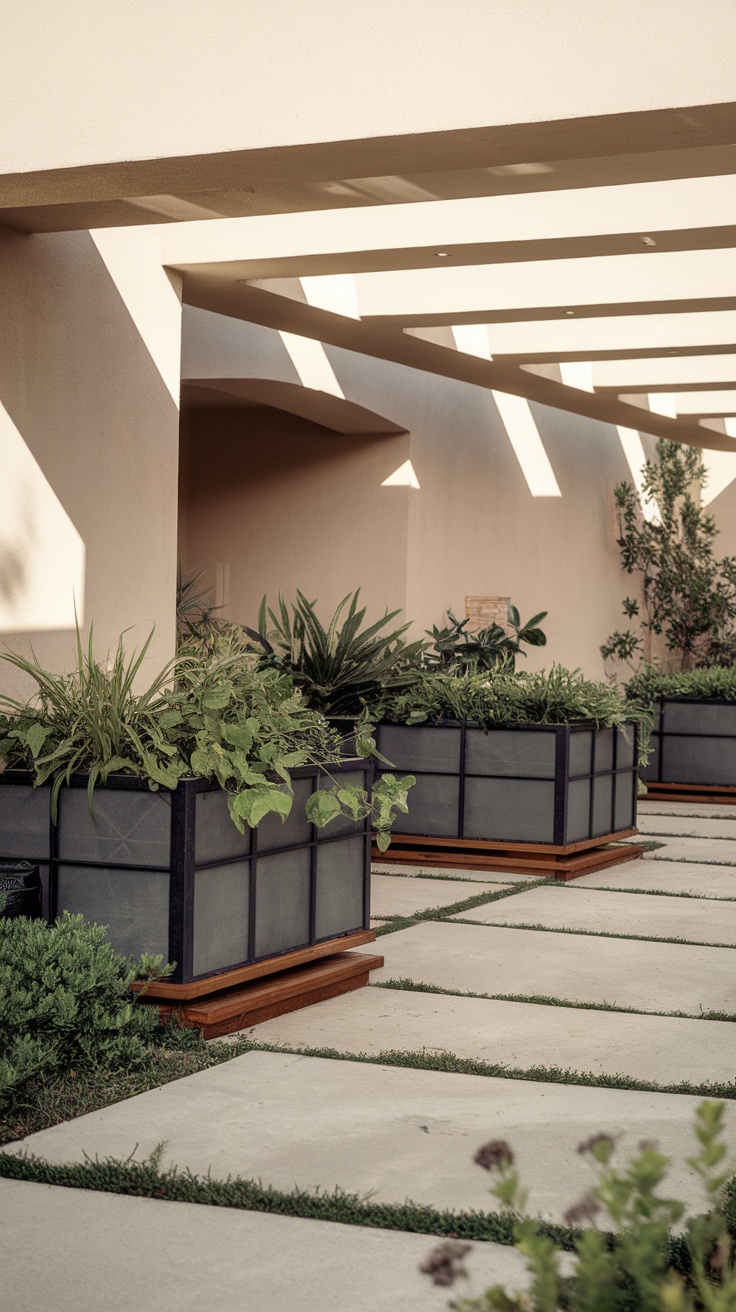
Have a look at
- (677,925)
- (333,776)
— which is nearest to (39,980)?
(333,776)

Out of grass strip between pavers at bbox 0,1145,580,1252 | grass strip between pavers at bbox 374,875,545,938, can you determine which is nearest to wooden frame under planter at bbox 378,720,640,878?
grass strip between pavers at bbox 374,875,545,938

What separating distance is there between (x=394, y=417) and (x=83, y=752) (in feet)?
22.3

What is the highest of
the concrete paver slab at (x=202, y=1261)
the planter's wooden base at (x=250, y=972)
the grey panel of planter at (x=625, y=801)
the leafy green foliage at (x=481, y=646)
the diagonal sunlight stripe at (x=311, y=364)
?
the diagonal sunlight stripe at (x=311, y=364)

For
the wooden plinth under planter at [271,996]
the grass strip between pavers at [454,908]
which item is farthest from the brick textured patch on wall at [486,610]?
the wooden plinth under planter at [271,996]

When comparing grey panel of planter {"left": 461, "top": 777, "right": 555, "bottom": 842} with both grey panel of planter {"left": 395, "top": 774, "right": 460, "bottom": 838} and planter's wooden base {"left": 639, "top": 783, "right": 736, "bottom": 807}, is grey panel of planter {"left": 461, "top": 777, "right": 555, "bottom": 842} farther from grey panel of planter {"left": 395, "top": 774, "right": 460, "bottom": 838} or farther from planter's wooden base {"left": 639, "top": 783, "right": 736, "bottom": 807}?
planter's wooden base {"left": 639, "top": 783, "right": 736, "bottom": 807}

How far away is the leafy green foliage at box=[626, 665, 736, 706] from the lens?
11219 mm

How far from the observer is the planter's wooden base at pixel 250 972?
407 cm

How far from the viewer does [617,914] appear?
644 centimetres

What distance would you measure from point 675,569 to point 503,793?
8.19 meters

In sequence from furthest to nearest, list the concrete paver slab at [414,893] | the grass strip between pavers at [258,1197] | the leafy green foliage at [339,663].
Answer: the leafy green foliage at [339,663] → the concrete paver slab at [414,893] → the grass strip between pavers at [258,1197]

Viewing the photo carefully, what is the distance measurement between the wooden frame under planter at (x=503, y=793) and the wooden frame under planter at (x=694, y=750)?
343 centimetres

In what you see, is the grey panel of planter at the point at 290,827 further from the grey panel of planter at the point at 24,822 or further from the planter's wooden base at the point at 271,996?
the grey panel of planter at the point at 24,822

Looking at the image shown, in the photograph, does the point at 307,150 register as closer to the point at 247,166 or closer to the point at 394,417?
the point at 247,166

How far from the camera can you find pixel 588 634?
1387 cm
